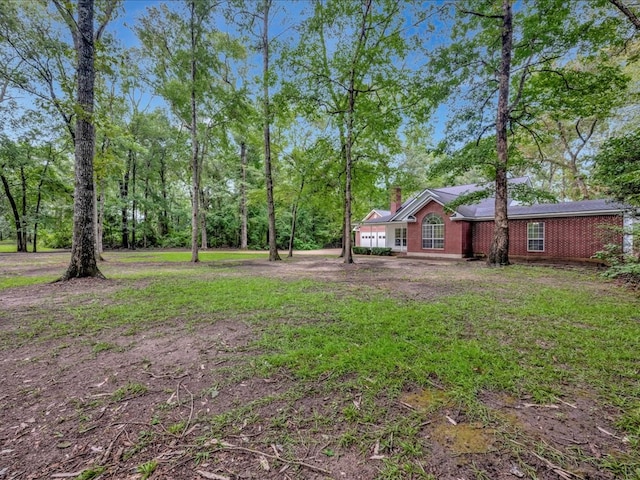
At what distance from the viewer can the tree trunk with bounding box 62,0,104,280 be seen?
275 inches

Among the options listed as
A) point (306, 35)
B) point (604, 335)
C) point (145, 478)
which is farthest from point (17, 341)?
point (306, 35)

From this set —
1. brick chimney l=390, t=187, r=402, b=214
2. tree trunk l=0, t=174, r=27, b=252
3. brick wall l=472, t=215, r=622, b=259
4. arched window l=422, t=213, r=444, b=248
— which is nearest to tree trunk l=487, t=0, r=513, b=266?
Result: brick wall l=472, t=215, r=622, b=259

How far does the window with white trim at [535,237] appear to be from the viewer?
47.6 ft

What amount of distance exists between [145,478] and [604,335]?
5343 millimetres

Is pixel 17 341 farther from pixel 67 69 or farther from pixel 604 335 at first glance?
pixel 67 69

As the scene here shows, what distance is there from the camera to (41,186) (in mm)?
21953

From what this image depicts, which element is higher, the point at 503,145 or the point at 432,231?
the point at 503,145

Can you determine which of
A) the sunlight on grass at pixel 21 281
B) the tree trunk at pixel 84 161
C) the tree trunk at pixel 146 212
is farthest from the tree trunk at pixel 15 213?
the tree trunk at pixel 84 161

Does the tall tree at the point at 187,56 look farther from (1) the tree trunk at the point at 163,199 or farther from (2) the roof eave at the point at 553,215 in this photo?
(1) the tree trunk at the point at 163,199

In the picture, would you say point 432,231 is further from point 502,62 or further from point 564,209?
point 502,62

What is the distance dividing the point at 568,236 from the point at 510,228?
2546 millimetres

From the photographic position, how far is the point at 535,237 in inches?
579

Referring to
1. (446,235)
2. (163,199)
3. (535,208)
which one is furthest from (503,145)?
(163,199)

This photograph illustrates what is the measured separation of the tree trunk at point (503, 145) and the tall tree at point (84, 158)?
1361 centimetres
